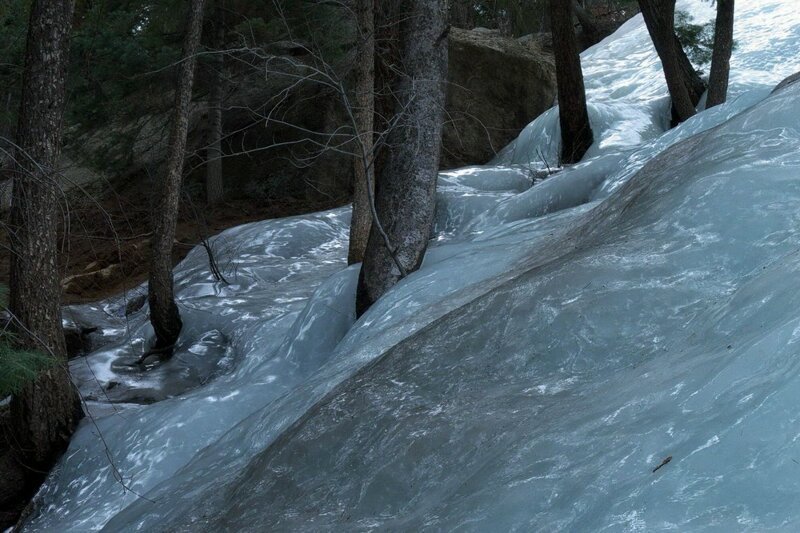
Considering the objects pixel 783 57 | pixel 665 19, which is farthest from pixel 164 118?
pixel 783 57

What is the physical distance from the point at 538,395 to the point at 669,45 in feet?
31.1

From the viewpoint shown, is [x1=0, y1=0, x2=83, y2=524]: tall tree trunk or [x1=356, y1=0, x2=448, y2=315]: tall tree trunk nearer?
[x1=0, y1=0, x2=83, y2=524]: tall tree trunk

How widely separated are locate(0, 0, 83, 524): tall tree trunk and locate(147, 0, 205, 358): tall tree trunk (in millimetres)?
2414

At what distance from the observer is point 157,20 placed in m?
14.8

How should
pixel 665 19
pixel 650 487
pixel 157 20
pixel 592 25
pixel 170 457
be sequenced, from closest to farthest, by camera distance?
1. pixel 650 487
2. pixel 170 457
3. pixel 665 19
4. pixel 157 20
5. pixel 592 25

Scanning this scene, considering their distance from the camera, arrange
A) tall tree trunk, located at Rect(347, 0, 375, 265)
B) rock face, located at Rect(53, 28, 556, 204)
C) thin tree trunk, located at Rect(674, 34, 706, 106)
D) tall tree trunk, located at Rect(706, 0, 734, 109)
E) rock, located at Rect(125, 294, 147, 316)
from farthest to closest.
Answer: rock face, located at Rect(53, 28, 556, 204), thin tree trunk, located at Rect(674, 34, 706, 106), rock, located at Rect(125, 294, 147, 316), tall tree trunk, located at Rect(706, 0, 734, 109), tall tree trunk, located at Rect(347, 0, 375, 265)

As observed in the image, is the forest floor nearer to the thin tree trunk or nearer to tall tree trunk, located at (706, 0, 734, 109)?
the thin tree trunk

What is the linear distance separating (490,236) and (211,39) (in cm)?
851

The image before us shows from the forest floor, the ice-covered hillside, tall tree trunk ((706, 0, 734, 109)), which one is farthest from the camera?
the forest floor

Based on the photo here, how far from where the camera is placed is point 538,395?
13.9 feet

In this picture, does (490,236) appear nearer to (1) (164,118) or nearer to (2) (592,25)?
(1) (164,118)

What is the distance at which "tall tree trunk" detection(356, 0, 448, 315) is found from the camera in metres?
8.23

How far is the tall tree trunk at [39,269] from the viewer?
7.80m

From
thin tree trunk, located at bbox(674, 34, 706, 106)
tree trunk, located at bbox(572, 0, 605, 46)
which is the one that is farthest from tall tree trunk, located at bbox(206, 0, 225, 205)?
tree trunk, located at bbox(572, 0, 605, 46)
